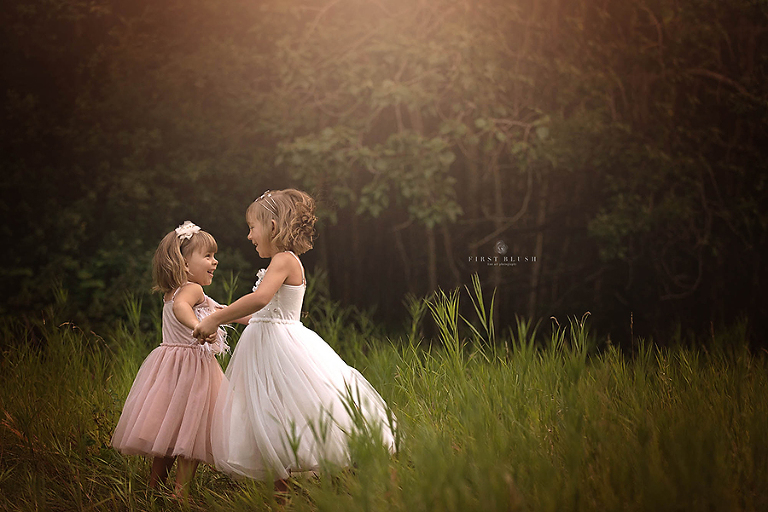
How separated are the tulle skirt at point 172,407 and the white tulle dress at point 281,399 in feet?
0.23

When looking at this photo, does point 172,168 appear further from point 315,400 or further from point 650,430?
point 650,430

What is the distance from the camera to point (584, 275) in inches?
192

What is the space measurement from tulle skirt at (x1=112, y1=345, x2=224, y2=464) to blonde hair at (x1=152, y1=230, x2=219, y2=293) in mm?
204

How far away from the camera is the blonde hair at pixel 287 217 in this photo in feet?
7.13

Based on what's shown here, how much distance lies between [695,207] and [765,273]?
24.3 inches

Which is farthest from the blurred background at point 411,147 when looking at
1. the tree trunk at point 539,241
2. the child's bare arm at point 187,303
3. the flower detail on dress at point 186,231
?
the child's bare arm at point 187,303

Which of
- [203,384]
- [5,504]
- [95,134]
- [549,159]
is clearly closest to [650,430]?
[203,384]

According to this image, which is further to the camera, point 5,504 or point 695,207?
point 695,207

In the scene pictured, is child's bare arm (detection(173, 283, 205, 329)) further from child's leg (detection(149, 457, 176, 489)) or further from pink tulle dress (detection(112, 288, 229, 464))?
child's leg (detection(149, 457, 176, 489))

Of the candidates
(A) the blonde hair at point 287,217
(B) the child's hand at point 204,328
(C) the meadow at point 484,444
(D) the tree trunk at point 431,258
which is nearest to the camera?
(C) the meadow at point 484,444

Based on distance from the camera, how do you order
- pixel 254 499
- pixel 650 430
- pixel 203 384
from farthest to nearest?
pixel 203 384 → pixel 254 499 → pixel 650 430

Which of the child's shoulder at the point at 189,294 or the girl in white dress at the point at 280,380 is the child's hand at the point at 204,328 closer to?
the girl in white dress at the point at 280,380

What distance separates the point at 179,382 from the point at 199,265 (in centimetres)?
38

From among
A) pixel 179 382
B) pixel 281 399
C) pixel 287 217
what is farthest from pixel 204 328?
pixel 287 217
